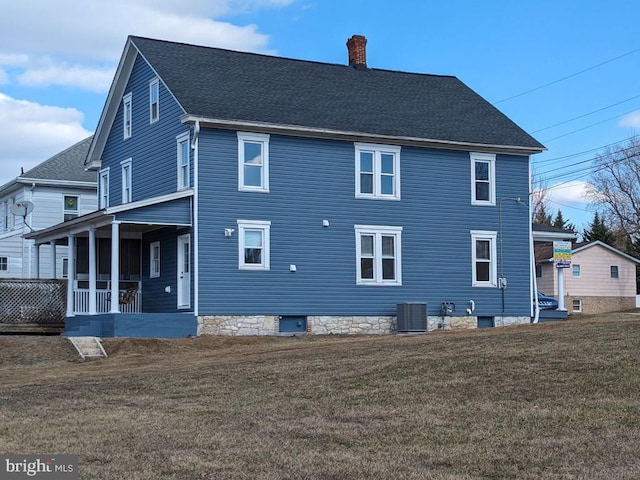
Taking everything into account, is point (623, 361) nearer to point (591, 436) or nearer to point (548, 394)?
point (548, 394)

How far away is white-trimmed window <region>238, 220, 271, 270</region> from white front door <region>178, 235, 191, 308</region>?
4.95ft

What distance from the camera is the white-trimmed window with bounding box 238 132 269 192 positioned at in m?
28.3

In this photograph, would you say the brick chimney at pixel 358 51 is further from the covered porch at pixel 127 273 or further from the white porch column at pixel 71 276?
the white porch column at pixel 71 276

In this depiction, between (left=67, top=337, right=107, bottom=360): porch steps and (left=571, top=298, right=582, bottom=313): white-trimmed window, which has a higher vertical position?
(left=571, top=298, right=582, bottom=313): white-trimmed window

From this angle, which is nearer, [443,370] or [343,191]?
[443,370]

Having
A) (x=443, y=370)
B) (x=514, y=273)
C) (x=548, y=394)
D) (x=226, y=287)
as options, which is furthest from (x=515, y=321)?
(x=548, y=394)

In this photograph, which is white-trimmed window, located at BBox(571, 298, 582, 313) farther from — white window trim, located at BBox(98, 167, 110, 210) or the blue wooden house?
white window trim, located at BBox(98, 167, 110, 210)

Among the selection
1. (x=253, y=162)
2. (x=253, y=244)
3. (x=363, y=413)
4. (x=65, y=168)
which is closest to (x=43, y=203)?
(x=65, y=168)

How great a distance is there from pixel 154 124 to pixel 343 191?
249 inches

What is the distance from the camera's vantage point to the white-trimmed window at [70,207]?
138 ft

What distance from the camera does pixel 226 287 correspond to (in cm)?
2770

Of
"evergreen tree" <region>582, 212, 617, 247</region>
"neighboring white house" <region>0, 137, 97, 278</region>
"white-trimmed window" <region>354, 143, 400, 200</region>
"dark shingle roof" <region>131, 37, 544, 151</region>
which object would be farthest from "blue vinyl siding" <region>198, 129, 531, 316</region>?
"evergreen tree" <region>582, 212, 617, 247</region>

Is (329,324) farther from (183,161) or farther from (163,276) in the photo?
(183,161)

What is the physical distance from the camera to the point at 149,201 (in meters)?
26.7
